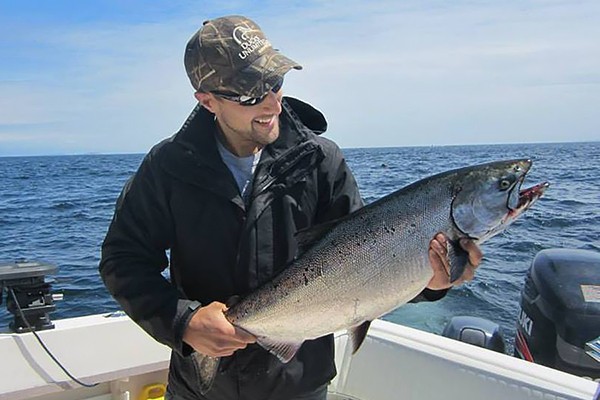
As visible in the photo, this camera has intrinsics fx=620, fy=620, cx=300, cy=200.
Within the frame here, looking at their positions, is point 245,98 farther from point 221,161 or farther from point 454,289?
point 454,289

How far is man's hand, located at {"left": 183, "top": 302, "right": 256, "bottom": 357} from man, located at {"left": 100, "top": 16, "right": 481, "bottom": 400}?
0.11 ft

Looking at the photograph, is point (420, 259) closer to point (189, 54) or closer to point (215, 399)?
point (215, 399)

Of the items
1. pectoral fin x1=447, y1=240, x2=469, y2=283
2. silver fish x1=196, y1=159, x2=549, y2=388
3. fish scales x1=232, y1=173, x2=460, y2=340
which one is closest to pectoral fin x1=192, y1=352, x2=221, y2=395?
silver fish x1=196, y1=159, x2=549, y2=388

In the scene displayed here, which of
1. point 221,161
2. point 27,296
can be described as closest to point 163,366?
point 27,296

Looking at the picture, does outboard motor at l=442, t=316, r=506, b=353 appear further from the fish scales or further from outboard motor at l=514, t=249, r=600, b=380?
the fish scales

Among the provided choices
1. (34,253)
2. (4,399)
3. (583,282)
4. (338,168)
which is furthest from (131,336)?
(34,253)

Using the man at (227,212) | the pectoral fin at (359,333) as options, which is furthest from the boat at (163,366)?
the pectoral fin at (359,333)

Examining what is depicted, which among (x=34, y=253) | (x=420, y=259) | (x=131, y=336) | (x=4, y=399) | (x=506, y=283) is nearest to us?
(x=420, y=259)

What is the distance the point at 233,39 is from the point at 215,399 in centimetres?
141

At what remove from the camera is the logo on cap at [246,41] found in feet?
7.85

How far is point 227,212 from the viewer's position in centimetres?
243

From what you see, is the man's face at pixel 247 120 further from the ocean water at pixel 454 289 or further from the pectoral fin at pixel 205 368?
the ocean water at pixel 454 289

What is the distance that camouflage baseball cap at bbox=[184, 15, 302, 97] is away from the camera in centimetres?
238

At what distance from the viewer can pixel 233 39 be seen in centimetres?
240
